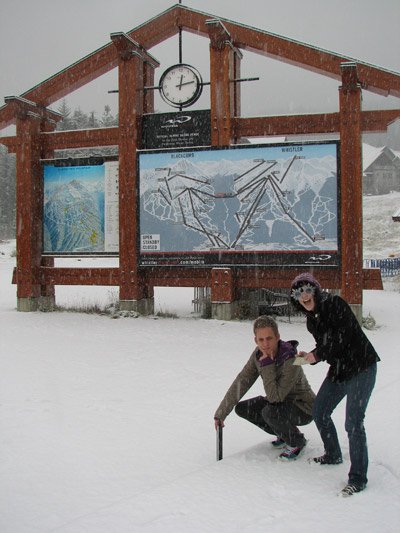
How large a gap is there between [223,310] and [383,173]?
198 feet

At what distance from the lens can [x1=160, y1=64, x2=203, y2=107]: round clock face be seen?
45.0 feet

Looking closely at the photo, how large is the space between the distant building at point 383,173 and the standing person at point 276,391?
66884 mm

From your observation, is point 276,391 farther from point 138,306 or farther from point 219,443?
point 138,306

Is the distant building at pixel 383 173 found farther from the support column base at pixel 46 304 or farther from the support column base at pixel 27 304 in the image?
the support column base at pixel 27 304

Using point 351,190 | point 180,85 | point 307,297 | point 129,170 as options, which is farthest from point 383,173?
point 307,297

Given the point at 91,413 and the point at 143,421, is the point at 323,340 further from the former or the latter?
the point at 91,413

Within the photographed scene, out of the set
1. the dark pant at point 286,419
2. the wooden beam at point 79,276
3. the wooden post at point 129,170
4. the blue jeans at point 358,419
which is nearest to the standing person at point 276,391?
the dark pant at point 286,419

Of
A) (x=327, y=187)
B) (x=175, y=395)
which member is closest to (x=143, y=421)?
(x=175, y=395)

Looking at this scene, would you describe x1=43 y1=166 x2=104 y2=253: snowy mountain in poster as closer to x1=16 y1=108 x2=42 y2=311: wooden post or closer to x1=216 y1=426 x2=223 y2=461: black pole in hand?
x1=16 y1=108 x2=42 y2=311: wooden post

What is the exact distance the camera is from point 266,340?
4551 mm

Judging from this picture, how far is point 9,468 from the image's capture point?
487cm

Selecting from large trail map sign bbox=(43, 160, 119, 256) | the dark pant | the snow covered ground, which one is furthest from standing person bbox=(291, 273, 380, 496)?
large trail map sign bbox=(43, 160, 119, 256)

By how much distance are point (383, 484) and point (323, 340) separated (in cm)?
118

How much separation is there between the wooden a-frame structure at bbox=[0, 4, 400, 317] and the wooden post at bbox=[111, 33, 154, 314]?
0.02 metres
